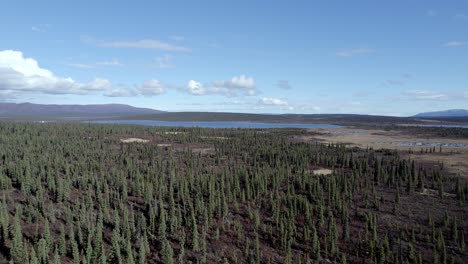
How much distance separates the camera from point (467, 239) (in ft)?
Result: 118

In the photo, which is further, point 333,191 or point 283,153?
point 283,153

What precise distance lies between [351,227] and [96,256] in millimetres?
30865

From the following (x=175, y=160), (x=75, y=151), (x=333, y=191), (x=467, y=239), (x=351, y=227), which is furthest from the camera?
(x=75, y=151)

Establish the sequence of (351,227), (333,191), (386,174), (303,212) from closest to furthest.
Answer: (351,227) < (303,212) < (333,191) < (386,174)

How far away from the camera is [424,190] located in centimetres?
5394

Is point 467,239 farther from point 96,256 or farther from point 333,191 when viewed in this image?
point 96,256

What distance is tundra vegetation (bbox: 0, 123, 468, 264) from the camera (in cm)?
3331

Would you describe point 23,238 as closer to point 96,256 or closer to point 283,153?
point 96,256

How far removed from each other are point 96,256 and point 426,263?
34430 mm

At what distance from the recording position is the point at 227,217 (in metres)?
43.5

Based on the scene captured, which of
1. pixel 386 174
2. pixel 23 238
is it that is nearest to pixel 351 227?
pixel 386 174

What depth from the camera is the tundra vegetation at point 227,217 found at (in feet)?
109

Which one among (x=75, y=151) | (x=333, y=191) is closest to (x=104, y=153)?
(x=75, y=151)

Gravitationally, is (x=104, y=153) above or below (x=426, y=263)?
above
